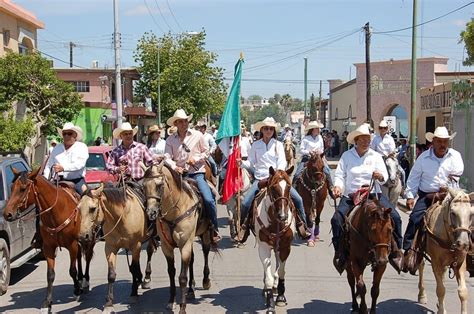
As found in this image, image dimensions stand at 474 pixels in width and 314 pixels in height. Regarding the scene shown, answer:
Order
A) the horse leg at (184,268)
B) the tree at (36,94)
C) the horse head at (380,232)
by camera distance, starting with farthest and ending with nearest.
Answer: the tree at (36,94), the horse leg at (184,268), the horse head at (380,232)

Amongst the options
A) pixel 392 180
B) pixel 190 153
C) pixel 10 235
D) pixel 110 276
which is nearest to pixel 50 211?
pixel 110 276

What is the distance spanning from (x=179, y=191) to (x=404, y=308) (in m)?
3.61

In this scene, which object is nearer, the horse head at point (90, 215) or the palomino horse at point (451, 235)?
the palomino horse at point (451, 235)

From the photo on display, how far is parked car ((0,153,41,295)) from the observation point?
9.68 meters

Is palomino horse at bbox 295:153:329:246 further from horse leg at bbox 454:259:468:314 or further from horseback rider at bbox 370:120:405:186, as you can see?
horse leg at bbox 454:259:468:314

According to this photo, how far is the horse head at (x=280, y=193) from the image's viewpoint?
315 inches

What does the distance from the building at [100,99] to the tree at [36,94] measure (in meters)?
14.3

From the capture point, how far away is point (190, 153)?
955 cm

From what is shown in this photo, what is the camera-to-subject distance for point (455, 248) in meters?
7.22

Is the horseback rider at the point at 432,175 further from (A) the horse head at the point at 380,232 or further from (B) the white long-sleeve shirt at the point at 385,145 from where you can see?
(B) the white long-sleeve shirt at the point at 385,145

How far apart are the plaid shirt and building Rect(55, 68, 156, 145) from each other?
2975 centimetres

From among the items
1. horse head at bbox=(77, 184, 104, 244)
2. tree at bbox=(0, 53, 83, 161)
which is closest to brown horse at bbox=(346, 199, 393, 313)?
horse head at bbox=(77, 184, 104, 244)

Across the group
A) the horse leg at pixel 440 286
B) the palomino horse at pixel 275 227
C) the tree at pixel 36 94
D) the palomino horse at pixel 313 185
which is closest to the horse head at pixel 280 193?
the palomino horse at pixel 275 227

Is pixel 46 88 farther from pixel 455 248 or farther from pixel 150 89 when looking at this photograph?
pixel 150 89
